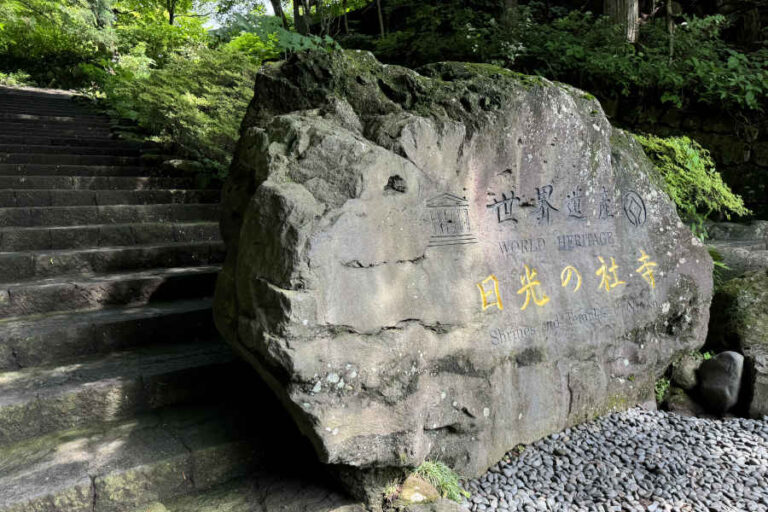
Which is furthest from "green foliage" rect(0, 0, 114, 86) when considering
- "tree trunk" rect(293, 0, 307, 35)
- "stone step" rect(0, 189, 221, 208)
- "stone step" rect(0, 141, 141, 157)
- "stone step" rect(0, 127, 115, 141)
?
"stone step" rect(0, 189, 221, 208)

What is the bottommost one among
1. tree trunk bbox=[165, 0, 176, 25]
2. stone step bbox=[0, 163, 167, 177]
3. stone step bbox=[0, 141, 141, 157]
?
stone step bbox=[0, 163, 167, 177]

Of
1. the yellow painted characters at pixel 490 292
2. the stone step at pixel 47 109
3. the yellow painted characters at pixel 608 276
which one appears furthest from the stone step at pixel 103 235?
the stone step at pixel 47 109

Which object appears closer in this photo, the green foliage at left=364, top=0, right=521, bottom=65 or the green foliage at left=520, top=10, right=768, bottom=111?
the green foliage at left=520, top=10, right=768, bottom=111

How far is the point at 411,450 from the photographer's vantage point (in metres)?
2.33

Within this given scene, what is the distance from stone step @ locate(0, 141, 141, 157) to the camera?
6324 millimetres

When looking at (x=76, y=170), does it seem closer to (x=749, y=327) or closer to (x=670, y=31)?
(x=749, y=327)

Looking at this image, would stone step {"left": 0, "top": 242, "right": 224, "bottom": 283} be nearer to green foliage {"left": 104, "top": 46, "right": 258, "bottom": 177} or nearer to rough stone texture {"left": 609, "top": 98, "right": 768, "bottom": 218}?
green foliage {"left": 104, "top": 46, "right": 258, "bottom": 177}

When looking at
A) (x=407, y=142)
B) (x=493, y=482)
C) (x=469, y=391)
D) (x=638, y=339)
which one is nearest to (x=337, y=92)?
(x=407, y=142)

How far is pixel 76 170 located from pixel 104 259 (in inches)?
98.4

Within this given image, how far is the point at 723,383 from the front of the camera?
3814 mm

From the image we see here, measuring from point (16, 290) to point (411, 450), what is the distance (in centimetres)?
284

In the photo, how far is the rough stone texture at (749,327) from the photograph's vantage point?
3.70 metres

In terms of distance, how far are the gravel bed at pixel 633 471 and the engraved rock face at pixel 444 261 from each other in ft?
0.46

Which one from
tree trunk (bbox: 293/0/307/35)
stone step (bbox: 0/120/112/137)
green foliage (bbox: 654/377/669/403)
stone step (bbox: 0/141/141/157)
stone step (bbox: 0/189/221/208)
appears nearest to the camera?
green foliage (bbox: 654/377/669/403)
